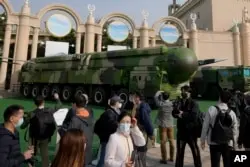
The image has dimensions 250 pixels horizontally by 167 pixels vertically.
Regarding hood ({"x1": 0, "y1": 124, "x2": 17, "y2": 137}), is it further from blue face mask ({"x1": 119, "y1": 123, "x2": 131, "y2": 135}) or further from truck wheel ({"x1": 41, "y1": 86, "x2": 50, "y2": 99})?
truck wheel ({"x1": 41, "y1": 86, "x2": 50, "y2": 99})

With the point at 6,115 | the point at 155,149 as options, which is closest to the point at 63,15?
the point at 155,149

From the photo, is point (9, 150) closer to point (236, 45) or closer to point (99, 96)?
point (99, 96)

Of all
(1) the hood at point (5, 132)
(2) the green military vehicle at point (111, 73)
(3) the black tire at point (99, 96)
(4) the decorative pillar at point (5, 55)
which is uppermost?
(4) the decorative pillar at point (5, 55)

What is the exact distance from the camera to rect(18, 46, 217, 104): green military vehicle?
12.0 m

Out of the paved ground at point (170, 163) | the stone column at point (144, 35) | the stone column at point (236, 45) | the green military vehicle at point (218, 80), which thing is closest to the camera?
the paved ground at point (170, 163)

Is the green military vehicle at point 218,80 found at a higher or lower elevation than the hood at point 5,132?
higher

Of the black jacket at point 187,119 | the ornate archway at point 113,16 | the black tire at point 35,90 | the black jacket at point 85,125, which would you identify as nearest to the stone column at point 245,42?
the ornate archway at point 113,16

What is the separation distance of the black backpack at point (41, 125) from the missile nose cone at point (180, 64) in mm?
8511

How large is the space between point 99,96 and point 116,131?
38.3ft

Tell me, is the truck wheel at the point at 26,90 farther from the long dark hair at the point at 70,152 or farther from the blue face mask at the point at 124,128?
the long dark hair at the point at 70,152

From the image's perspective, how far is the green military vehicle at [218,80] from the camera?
18.2m

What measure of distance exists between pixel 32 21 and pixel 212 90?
693 inches

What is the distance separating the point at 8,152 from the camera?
2396 millimetres

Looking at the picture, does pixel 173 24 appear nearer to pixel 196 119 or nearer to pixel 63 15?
pixel 63 15
